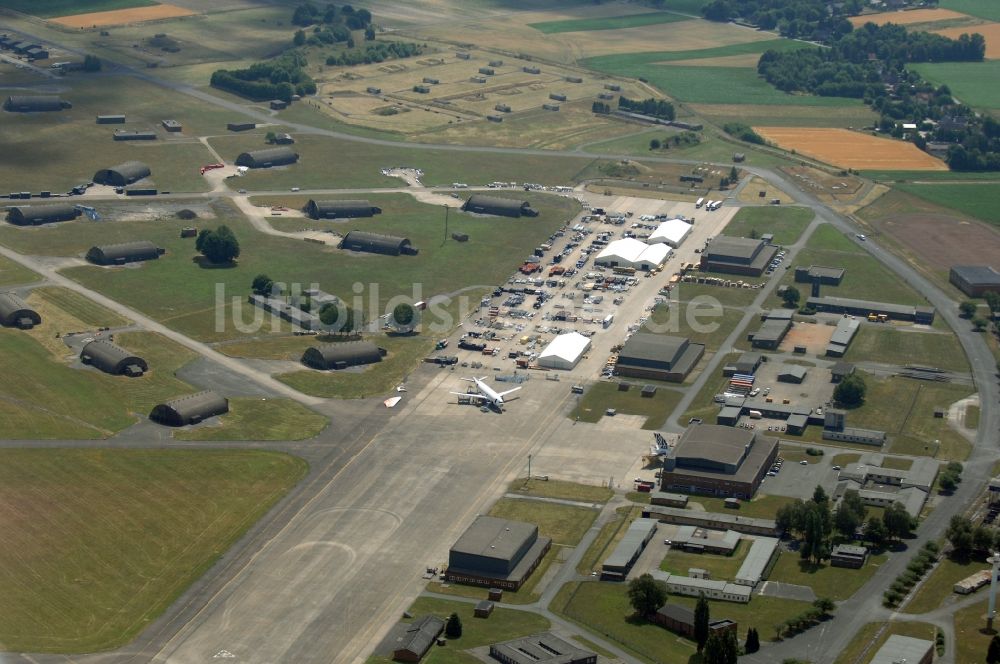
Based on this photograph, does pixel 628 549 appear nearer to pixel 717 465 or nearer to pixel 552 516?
pixel 552 516

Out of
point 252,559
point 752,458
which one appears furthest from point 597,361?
point 252,559

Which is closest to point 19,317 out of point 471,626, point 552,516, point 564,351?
point 564,351

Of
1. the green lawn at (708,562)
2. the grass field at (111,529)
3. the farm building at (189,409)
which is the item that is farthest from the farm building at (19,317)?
the green lawn at (708,562)

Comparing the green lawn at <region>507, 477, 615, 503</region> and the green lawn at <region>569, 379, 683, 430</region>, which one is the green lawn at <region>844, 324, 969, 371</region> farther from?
the green lawn at <region>507, 477, 615, 503</region>

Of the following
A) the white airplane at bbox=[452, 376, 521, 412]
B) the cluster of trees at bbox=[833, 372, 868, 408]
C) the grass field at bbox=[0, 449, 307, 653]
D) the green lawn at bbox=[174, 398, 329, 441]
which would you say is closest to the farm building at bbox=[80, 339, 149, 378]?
the green lawn at bbox=[174, 398, 329, 441]

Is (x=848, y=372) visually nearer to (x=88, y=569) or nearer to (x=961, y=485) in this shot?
(x=961, y=485)
